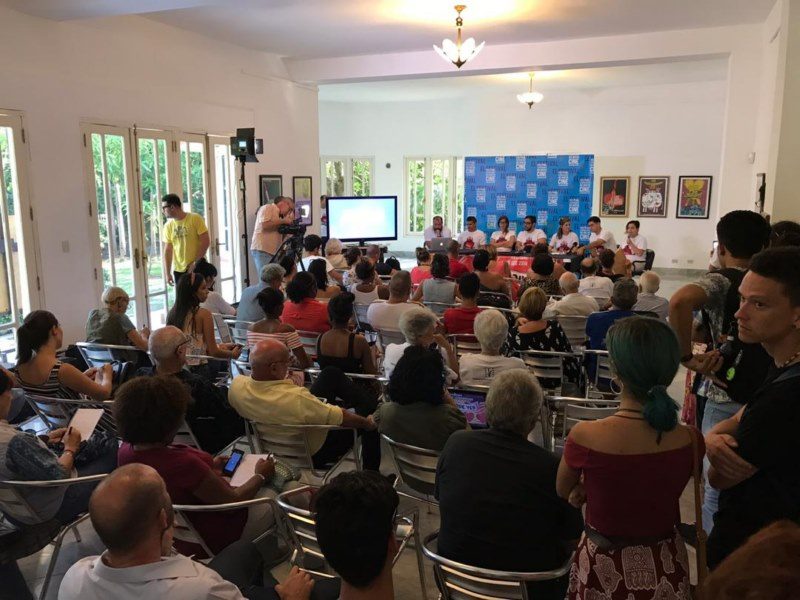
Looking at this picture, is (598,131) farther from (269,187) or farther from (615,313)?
(615,313)

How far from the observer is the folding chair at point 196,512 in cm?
208

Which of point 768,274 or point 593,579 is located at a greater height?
point 768,274

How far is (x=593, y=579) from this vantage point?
1762mm

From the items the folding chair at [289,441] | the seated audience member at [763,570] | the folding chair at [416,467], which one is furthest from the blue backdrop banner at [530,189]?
the seated audience member at [763,570]

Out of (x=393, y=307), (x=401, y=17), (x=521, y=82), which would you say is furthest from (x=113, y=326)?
(x=521, y=82)

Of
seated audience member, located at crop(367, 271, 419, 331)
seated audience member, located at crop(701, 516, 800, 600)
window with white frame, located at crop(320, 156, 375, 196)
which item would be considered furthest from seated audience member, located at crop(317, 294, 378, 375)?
window with white frame, located at crop(320, 156, 375, 196)

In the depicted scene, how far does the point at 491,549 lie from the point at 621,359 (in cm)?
72

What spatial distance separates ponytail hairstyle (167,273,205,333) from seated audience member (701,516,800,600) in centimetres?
390

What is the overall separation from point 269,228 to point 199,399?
222 inches

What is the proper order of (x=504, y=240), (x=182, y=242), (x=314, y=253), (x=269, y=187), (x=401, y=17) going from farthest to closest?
1. (x=504, y=240)
2. (x=269, y=187)
3. (x=314, y=253)
4. (x=182, y=242)
5. (x=401, y=17)

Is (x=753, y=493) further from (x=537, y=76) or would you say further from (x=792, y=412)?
(x=537, y=76)

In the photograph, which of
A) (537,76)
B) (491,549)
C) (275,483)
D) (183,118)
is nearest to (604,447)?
(491,549)

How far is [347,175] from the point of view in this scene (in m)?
16.1

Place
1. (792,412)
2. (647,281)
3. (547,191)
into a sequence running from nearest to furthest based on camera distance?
(792,412) < (647,281) < (547,191)
